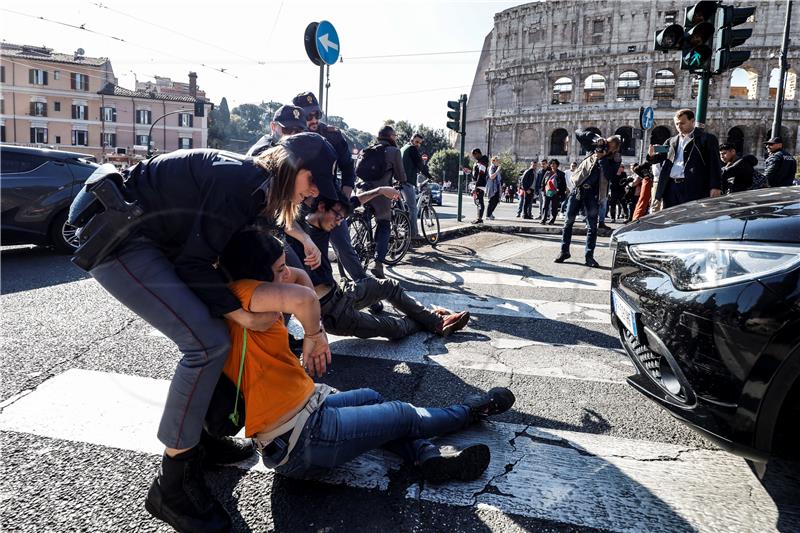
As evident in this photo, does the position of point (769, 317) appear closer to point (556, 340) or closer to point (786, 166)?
point (556, 340)

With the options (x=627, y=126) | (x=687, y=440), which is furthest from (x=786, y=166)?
(x=627, y=126)

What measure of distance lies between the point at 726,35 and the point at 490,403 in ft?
22.4

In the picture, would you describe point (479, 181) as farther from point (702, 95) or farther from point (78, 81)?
point (78, 81)

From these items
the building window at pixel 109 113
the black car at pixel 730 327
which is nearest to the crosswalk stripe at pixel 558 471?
the black car at pixel 730 327

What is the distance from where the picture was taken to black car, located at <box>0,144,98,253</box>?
289 inches

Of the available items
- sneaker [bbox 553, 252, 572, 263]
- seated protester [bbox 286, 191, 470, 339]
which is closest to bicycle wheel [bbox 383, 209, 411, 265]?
sneaker [bbox 553, 252, 572, 263]

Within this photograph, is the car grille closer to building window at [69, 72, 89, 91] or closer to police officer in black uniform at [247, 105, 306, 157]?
police officer in black uniform at [247, 105, 306, 157]

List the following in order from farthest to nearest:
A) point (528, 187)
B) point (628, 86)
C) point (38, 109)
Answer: point (38, 109) → point (628, 86) → point (528, 187)

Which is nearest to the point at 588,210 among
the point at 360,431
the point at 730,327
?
the point at 730,327

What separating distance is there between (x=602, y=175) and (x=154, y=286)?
7492 millimetres

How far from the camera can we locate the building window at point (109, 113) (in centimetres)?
6794

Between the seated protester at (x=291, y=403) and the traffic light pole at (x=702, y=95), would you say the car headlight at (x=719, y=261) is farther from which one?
the traffic light pole at (x=702, y=95)

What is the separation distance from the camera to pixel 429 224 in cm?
966

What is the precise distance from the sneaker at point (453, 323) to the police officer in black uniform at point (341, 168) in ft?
3.41
